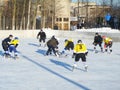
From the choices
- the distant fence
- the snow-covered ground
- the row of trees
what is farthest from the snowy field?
the row of trees

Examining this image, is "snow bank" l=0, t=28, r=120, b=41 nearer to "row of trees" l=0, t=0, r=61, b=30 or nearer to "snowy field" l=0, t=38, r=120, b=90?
"row of trees" l=0, t=0, r=61, b=30

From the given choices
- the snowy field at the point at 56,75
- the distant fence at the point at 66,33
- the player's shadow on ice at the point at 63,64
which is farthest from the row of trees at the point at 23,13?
the snowy field at the point at 56,75

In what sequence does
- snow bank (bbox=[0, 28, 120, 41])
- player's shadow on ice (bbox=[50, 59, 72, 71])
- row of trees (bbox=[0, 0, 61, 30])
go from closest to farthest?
1. player's shadow on ice (bbox=[50, 59, 72, 71])
2. snow bank (bbox=[0, 28, 120, 41])
3. row of trees (bbox=[0, 0, 61, 30])

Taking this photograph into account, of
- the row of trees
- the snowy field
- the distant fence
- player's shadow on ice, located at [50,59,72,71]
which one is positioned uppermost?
the row of trees

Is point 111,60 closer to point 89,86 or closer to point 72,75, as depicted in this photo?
point 72,75

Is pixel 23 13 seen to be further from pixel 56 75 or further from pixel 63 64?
pixel 56 75

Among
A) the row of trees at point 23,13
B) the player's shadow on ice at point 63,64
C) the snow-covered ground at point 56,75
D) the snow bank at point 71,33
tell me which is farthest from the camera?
the row of trees at point 23,13

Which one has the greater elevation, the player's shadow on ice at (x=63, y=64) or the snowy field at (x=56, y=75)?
the player's shadow on ice at (x=63, y=64)

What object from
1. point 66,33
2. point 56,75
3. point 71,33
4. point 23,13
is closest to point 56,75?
point 56,75

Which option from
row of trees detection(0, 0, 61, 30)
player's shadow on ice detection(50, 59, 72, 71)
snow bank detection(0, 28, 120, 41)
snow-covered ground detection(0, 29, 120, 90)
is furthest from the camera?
row of trees detection(0, 0, 61, 30)

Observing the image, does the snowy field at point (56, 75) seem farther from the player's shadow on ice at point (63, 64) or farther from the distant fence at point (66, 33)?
the distant fence at point (66, 33)

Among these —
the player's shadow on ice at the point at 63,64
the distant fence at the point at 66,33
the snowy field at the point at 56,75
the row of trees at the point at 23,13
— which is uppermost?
the row of trees at the point at 23,13

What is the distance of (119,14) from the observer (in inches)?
1956

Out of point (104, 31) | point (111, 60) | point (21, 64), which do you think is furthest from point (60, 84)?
point (104, 31)
